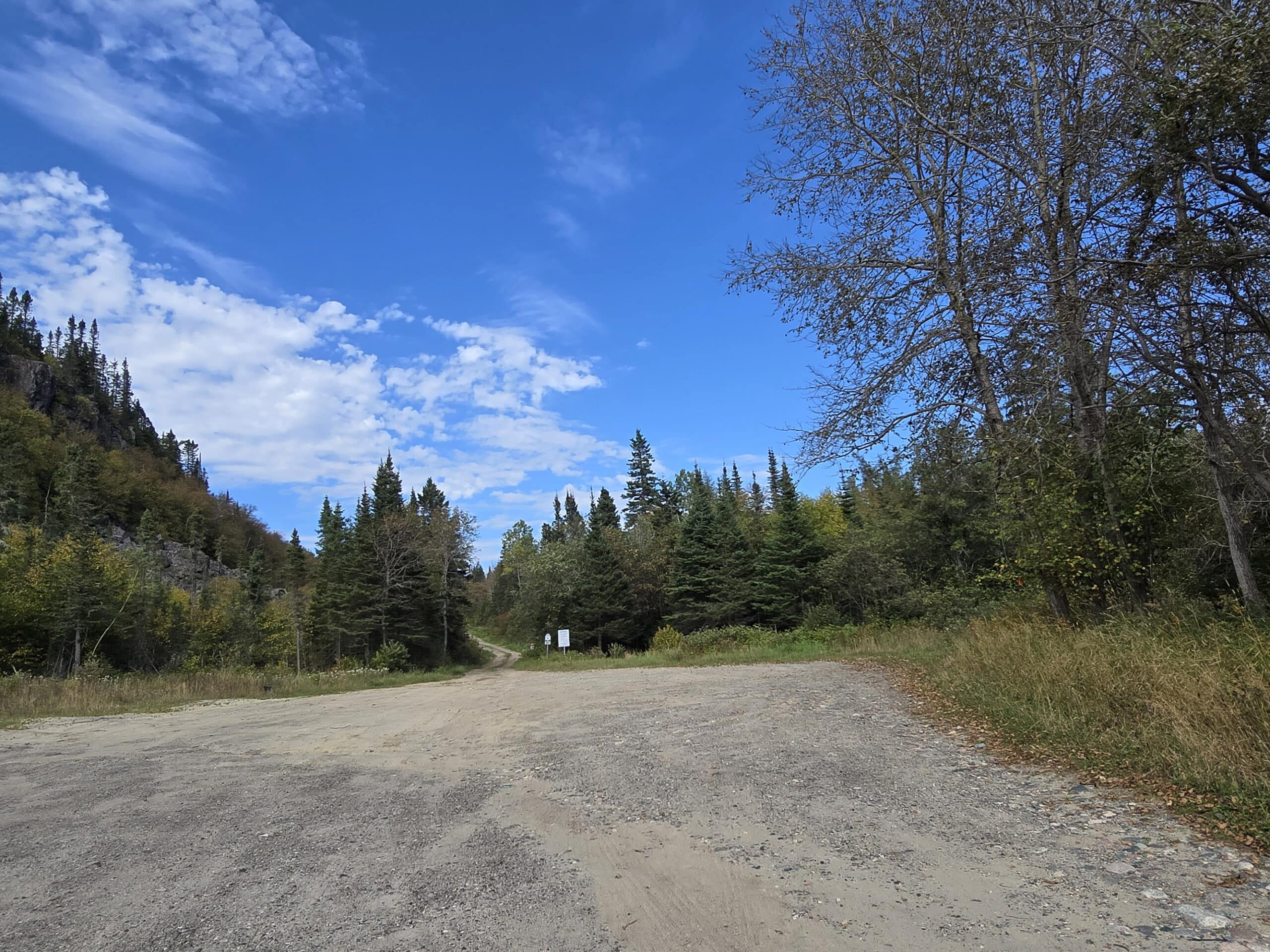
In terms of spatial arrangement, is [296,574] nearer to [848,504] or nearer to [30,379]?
[30,379]

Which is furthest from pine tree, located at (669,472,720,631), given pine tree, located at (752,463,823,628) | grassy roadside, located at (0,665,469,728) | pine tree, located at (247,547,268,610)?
pine tree, located at (247,547,268,610)

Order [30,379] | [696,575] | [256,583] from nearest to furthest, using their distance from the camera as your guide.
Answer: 1. [696,575]
2. [256,583]
3. [30,379]

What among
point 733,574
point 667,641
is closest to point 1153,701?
point 667,641

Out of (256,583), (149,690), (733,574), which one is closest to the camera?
(149,690)

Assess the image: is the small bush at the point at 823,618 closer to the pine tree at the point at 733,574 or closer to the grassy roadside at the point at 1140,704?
the pine tree at the point at 733,574

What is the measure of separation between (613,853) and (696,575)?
39.9m

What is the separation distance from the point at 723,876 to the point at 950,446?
282 inches

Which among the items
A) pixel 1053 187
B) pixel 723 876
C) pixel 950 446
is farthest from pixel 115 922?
pixel 1053 187

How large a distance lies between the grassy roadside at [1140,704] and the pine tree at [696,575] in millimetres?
32100

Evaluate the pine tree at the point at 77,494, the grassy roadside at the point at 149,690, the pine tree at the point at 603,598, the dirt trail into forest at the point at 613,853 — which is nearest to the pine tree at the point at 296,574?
the pine tree at the point at 77,494

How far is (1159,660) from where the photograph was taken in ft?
20.1

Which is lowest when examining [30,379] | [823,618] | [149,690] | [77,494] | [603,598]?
[823,618]

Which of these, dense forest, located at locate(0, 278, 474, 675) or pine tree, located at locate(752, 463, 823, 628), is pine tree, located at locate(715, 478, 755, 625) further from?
dense forest, located at locate(0, 278, 474, 675)

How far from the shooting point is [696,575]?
143 ft
